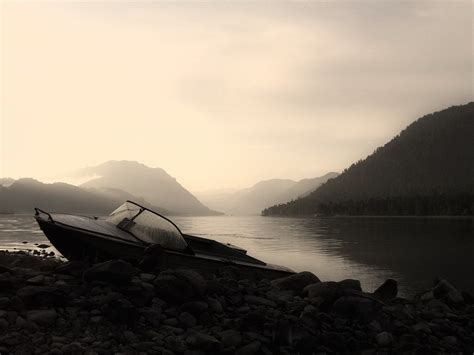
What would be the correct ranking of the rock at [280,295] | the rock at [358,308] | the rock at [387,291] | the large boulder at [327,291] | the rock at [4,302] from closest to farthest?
the rock at [4,302], the rock at [358,308], the large boulder at [327,291], the rock at [280,295], the rock at [387,291]

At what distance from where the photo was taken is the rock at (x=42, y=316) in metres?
9.04

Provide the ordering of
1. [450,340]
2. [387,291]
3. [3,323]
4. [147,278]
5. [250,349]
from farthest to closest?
[387,291]
[147,278]
[450,340]
[250,349]
[3,323]

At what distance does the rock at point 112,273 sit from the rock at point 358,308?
5.77 metres

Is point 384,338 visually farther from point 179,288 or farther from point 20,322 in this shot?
point 20,322

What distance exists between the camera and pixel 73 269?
40.5ft

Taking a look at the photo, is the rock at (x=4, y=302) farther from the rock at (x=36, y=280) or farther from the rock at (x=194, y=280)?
the rock at (x=194, y=280)

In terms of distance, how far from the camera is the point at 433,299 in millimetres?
16625

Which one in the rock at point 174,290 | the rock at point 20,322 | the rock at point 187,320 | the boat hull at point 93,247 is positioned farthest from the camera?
the boat hull at point 93,247

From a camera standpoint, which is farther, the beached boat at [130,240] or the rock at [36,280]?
the beached boat at [130,240]

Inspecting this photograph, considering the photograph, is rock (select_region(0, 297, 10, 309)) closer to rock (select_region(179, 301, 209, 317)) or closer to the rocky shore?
the rocky shore

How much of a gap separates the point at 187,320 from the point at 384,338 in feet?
15.8

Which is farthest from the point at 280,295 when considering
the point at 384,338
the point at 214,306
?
the point at 384,338

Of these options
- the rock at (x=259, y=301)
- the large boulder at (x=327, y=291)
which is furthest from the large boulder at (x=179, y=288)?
the large boulder at (x=327, y=291)

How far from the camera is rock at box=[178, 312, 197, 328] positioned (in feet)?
33.1
